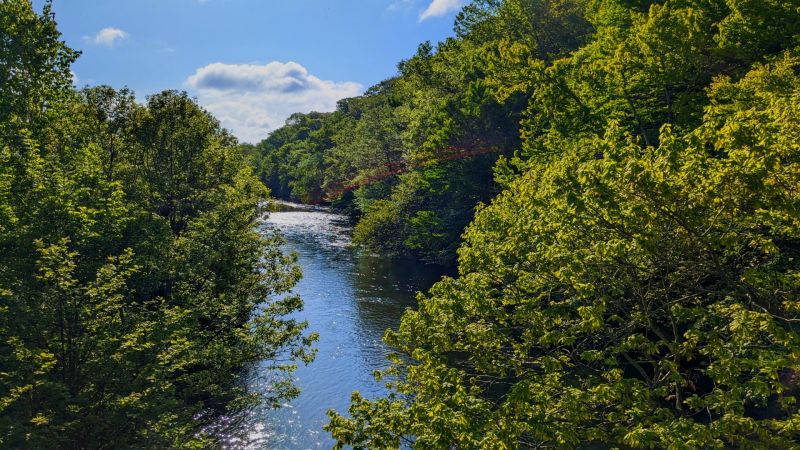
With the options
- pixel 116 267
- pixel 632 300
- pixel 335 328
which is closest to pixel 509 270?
pixel 632 300

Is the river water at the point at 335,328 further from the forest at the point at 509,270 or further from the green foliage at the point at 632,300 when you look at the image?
the green foliage at the point at 632,300

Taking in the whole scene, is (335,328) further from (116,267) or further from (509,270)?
(509,270)

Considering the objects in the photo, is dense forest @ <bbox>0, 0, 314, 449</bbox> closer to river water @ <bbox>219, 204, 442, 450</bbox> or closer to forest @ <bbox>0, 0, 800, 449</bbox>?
forest @ <bbox>0, 0, 800, 449</bbox>

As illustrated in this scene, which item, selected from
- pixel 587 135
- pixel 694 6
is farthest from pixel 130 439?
pixel 694 6

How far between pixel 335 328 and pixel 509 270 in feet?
74.2

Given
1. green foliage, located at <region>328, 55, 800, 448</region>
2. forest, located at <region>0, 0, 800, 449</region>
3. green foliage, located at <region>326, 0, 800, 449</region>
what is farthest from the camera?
forest, located at <region>0, 0, 800, 449</region>

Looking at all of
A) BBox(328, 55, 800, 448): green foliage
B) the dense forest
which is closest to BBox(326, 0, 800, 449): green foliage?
BBox(328, 55, 800, 448): green foliage

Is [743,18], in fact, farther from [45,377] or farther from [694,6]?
[45,377]

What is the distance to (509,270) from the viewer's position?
14.6 metres

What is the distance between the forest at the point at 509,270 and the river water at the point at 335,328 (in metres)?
1.88

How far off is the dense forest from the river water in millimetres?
1558

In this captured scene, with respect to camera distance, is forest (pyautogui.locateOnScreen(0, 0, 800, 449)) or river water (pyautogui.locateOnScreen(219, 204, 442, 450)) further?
river water (pyautogui.locateOnScreen(219, 204, 442, 450))

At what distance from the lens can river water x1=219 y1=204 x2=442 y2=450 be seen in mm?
22641

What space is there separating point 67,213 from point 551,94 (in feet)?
97.4
